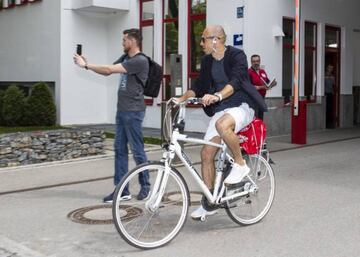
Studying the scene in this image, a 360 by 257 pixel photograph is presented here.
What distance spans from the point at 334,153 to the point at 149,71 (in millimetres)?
5609

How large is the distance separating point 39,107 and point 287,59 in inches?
262

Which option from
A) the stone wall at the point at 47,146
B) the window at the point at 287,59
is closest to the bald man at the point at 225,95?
the stone wall at the point at 47,146

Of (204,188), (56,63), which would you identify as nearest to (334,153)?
(204,188)

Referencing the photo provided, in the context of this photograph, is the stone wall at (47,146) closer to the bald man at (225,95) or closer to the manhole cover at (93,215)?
the manhole cover at (93,215)

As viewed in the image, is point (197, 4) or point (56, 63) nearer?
point (197, 4)

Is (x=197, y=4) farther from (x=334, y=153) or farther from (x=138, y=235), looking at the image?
(x=138, y=235)

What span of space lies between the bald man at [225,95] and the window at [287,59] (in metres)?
9.33

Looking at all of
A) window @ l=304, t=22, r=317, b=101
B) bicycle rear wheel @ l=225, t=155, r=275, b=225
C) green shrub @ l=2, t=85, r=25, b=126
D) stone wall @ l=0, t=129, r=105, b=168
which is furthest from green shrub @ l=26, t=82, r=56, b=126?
bicycle rear wheel @ l=225, t=155, r=275, b=225

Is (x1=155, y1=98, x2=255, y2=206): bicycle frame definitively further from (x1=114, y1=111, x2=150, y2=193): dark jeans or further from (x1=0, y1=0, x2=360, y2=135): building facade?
(x1=0, y1=0, x2=360, y2=135): building facade

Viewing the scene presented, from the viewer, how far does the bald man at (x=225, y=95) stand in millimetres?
5277

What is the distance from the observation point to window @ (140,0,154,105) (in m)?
16.0

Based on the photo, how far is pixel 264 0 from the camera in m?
13.8

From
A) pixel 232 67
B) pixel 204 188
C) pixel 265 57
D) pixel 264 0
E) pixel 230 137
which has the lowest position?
pixel 204 188

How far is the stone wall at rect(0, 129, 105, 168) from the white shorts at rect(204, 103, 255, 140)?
4.70 m
